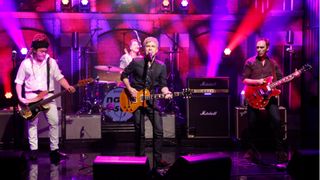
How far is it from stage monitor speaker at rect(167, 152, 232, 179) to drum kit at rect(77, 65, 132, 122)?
433 cm

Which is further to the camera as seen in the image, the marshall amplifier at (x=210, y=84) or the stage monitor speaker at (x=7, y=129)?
the marshall amplifier at (x=210, y=84)

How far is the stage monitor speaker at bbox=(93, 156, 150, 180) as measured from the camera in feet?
15.2

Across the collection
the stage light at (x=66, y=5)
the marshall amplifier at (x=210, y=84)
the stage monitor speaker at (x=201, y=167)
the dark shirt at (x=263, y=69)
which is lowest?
the stage monitor speaker at (x=201, y=167)

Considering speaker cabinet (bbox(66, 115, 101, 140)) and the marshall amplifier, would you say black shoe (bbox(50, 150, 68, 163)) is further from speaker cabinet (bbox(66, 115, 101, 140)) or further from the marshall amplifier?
the marshall amplifier

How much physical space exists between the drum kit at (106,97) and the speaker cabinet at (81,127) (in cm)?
51

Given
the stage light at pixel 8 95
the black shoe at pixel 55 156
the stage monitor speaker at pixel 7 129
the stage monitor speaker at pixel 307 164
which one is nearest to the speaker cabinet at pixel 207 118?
the black shoe at pixel 55 156

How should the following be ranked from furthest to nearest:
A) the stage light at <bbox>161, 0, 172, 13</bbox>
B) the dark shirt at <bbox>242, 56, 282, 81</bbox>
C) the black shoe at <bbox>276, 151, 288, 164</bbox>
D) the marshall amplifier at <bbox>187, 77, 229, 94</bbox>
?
the stage light at <bbox>161, 0, 172, 13</bbox>, the marshall amplifier at <bbox>187, 77, 229, 94</bbox>, the dark shirt at <bbox>242, 56, 282, 81</bbox>, the black shoe at <bbox>276, 151, 288, 164</bbox>

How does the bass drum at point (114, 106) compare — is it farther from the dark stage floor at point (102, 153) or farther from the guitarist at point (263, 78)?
the guitarist at point (263, 78)

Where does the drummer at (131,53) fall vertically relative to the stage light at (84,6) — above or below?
below

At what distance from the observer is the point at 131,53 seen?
31.9 feet

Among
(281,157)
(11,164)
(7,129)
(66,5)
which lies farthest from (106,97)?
(11,164)

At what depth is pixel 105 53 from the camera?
10898 mm

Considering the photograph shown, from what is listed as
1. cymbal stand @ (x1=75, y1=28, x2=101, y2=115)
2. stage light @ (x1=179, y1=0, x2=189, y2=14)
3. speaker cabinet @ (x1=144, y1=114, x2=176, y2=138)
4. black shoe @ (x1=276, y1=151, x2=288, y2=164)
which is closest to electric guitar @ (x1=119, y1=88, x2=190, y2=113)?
black shoe @ (x1=276, y1=151, x2=288, y2=164)

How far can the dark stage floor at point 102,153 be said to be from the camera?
6152 millimetres
